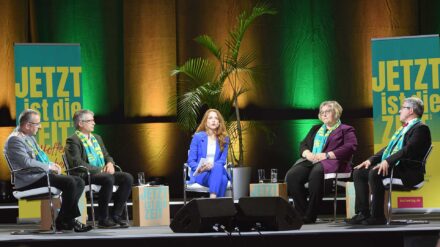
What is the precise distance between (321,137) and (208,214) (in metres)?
2.03

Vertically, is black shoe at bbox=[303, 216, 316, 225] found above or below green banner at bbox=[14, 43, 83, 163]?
below

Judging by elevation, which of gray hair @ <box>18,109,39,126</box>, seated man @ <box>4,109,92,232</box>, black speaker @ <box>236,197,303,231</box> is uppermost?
gray hair @ <box>18,109,39,126</box>

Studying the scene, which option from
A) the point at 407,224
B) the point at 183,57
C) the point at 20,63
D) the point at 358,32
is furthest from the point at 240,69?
the point at 407,224

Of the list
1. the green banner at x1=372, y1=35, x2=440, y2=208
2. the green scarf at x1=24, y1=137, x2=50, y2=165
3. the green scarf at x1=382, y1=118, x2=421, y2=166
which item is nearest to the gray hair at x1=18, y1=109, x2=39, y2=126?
the green scarf at x1=24, y1=137, x2=50, y2=165

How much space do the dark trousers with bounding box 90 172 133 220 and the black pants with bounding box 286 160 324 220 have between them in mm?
1451

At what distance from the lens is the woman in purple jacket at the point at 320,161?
6.73m

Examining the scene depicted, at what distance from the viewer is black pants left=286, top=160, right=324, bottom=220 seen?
22.0 feet

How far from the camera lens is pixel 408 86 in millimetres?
7668

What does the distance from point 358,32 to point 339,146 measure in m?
2.95

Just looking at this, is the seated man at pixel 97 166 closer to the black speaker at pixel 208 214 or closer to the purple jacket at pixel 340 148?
the black speaker at pixel 208 214

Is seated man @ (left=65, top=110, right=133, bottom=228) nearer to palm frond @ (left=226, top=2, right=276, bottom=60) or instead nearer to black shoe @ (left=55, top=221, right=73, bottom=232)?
black shoe @ (left=55, top=221, right=73, bottom=232)

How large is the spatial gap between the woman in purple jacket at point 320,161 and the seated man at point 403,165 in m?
0.47

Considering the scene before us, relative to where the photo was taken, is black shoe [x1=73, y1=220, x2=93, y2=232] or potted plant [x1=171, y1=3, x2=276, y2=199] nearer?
black shoe [x1=73, y1=220, x2=93, y2=232]

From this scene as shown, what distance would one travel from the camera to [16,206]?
27.0ft
